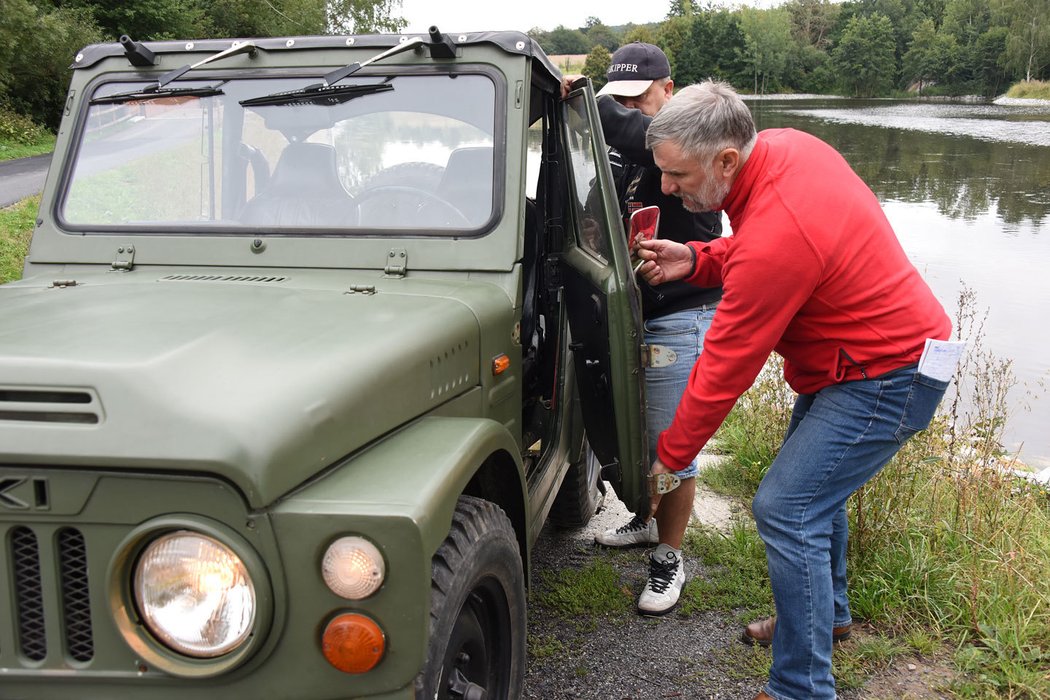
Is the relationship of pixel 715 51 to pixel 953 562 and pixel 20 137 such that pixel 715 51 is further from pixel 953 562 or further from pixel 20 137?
pixel 953 562

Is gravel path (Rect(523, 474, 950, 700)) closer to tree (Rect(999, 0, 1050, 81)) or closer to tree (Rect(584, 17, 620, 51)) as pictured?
tree (Rect(999, 0, 1050, 81))

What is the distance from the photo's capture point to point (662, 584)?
11.8ft

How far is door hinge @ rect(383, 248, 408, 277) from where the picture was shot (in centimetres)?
276

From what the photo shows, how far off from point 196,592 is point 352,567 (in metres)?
0.28

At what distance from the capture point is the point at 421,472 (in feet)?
6.12

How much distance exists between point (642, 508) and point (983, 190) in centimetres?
1898

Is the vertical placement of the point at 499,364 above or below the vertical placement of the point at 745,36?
below

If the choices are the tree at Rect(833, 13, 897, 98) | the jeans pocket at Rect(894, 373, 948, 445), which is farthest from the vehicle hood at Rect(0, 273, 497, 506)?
the tree at Rect(833, 13, 897, 98)

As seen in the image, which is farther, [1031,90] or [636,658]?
[1031,90]

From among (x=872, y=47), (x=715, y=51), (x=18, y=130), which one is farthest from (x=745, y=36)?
(x=18, y=130)

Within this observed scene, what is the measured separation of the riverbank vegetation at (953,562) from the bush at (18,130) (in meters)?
22.7

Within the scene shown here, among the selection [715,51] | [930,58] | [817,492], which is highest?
[715,51]

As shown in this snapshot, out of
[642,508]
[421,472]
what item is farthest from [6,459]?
[642,508]

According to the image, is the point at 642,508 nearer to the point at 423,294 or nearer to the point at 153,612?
the point at 423,294
